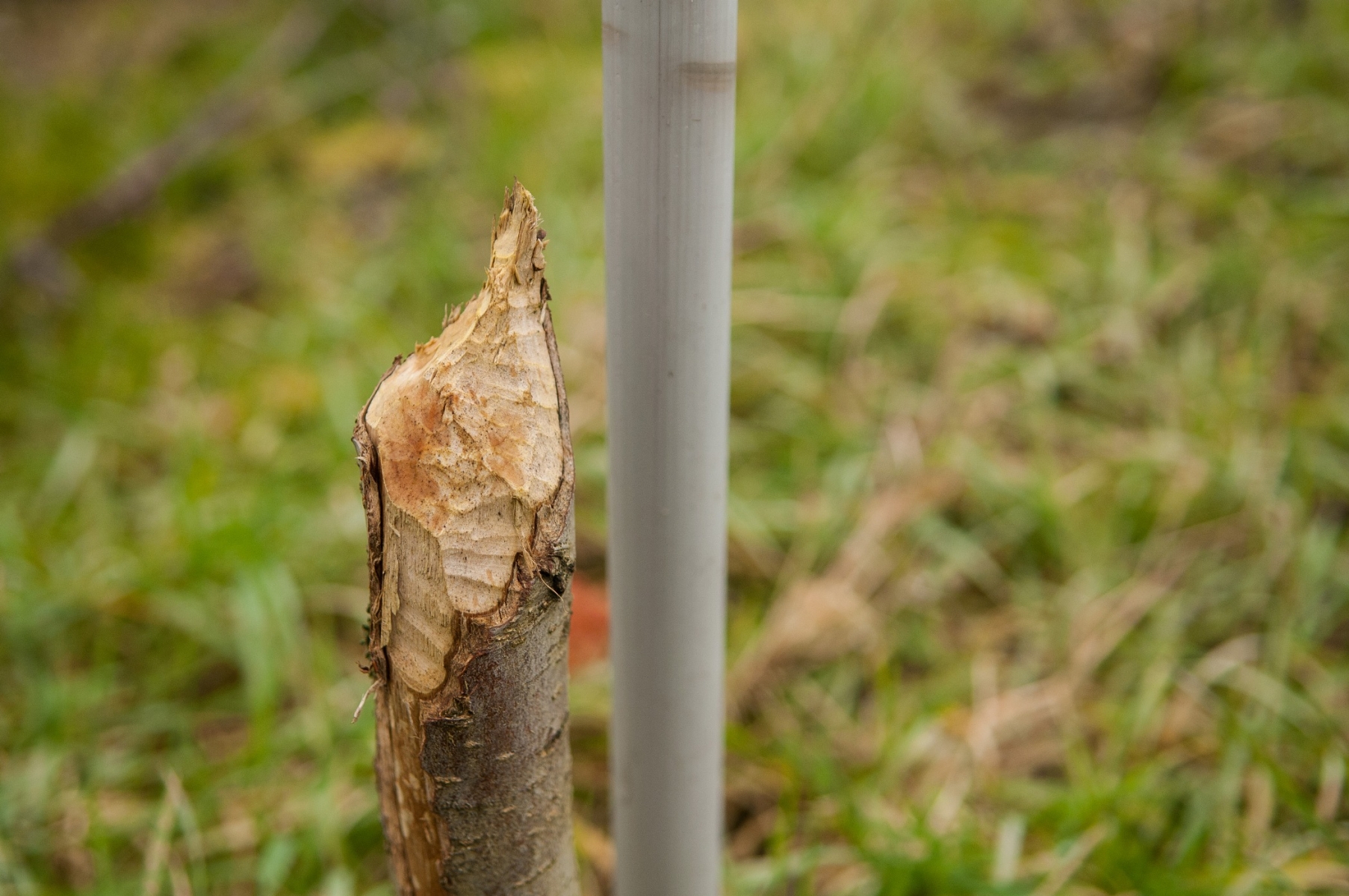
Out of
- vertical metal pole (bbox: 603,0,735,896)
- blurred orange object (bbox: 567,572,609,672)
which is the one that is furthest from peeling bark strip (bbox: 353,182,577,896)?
blurred orange object (bbox: 567,572,609,672)

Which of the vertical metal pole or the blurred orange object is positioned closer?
the vertical metal pole

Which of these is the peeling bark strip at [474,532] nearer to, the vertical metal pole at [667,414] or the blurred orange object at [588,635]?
the vertical metal pole at [667,414]

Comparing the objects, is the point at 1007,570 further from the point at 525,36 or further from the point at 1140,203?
the point at 525,36

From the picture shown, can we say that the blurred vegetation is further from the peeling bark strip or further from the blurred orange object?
the peeling bark strip

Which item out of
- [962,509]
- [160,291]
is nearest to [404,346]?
[160,291]

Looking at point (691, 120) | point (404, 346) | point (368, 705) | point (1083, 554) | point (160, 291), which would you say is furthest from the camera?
point (160, 291)

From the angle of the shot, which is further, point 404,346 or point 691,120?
point 404,346
